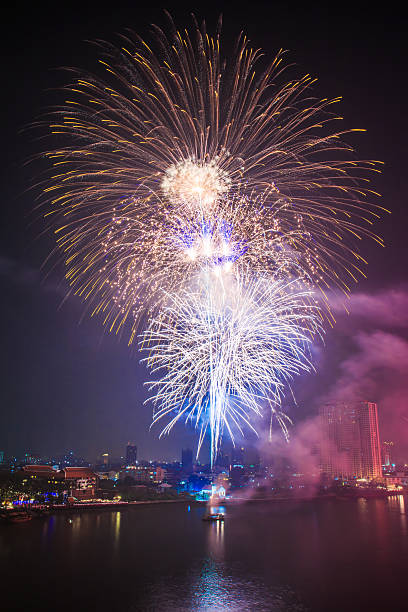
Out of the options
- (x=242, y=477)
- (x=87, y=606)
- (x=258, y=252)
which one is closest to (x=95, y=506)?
(x=87, y=606)

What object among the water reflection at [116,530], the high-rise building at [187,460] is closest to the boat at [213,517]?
the water reflection at [116,530]

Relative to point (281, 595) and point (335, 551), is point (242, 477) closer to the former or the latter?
point (335, 551)

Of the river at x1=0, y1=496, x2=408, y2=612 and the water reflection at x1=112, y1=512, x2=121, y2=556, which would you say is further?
the water reflection at x1=112, y1=512, x2=121, y2=556

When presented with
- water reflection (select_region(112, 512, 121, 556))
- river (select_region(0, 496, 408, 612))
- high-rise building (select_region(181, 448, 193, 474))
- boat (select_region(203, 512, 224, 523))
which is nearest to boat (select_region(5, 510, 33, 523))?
river (select_region(0, 496, 408, 612))

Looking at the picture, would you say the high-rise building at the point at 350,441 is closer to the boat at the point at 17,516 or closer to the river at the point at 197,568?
the river at the point at 197,568

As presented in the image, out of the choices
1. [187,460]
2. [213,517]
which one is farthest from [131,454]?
[213,517]

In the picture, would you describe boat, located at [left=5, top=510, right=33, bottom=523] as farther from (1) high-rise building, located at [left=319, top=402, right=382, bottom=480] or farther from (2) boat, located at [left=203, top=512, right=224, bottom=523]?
(1) high-rise building, located at [left=319, top=402, right=382, bottom=480]

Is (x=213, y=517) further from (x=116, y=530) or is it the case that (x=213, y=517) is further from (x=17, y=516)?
(x=17, y=516)
